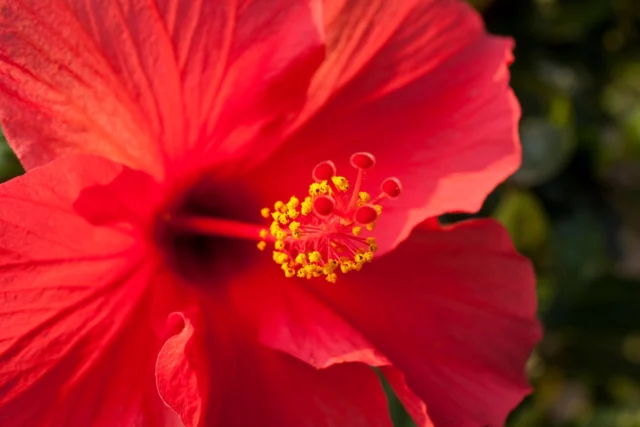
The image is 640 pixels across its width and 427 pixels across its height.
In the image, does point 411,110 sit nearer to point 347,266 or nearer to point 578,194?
point 347,266

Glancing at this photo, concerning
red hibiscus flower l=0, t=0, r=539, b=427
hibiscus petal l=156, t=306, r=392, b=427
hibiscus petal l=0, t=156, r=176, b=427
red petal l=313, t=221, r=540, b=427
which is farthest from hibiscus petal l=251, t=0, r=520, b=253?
hibiscus petal l=0, t=156, r=176, b=427

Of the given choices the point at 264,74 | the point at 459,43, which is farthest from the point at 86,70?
the point at 459,43

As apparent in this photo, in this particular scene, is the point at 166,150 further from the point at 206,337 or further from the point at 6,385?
the point at 6,385

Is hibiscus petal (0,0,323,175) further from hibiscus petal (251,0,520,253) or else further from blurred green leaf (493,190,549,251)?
blurred green leaf (493,190,549,251)

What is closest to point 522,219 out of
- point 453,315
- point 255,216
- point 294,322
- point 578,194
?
point 578,194

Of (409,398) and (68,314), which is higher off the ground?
(68,314)

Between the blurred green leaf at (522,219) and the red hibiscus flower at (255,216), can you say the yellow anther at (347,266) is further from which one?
the blurred green leaf at (522,219)

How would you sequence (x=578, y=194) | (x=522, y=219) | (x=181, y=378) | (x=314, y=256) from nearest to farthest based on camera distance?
(x=181, y=378) → (x=314, y=256) → (x=522, y=219) → (x=578, y=194)
